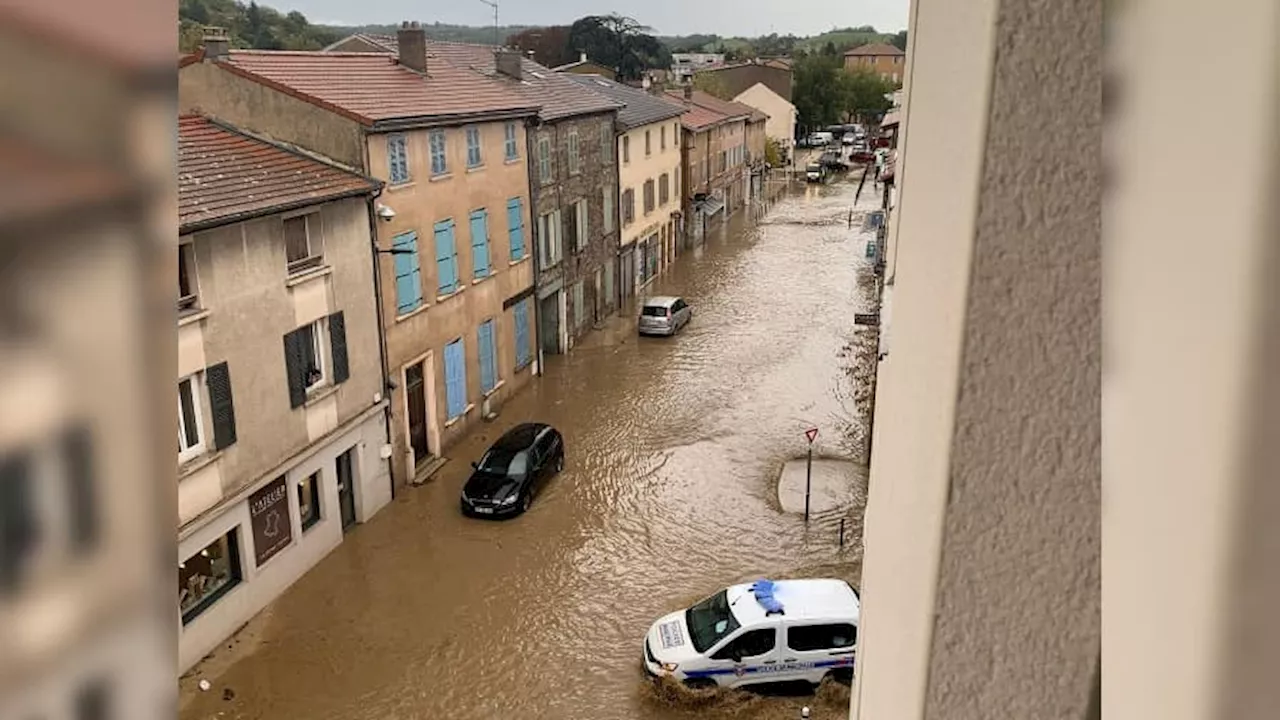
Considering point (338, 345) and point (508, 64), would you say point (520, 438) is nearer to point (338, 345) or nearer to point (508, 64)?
point (338, 345)

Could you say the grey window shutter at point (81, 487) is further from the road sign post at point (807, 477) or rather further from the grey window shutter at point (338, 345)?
the road sign post at point (807, 477)

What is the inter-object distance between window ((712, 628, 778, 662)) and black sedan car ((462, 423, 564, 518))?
3928 mm

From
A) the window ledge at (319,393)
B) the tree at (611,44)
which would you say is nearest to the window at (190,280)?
the window ledge at (319,393)

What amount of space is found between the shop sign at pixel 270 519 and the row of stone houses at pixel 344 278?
2 centimetres

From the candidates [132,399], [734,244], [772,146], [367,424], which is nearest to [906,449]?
[132,399]

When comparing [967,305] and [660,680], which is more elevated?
[967,305]

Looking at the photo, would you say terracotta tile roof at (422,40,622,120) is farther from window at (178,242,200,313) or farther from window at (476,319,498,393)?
window at (178,242,200,313)

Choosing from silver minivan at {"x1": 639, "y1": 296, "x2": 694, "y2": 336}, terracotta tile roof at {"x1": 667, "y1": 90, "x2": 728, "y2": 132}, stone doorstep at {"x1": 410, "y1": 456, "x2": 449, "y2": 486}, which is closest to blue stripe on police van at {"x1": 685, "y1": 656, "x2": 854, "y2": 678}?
stone doorstep at {"x1": 410, "y1": 456, "x2": 449, "y2": 486}

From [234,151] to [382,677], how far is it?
17.5 ft

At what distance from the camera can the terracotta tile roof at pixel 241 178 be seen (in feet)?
26.8

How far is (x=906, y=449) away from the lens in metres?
1.13

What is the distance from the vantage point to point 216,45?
10258 millimetres

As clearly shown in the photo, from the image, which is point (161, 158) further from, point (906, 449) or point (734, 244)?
point (734, 244)

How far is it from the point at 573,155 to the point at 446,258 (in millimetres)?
5134
